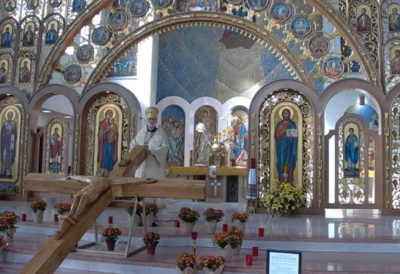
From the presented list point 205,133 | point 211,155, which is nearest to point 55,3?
point 211,155

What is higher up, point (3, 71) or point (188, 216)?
point (3, 71)

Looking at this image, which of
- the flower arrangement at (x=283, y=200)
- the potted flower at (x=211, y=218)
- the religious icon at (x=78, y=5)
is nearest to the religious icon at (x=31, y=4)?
the religious icon at (x=78, y=5)

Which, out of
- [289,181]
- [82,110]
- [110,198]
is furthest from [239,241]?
[82,110]

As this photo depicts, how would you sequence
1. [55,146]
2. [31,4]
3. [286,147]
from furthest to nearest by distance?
[31,4], [55,146], [286,147]

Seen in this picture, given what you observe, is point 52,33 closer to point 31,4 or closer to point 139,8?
point 31,4

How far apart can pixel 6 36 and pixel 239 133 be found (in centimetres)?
823

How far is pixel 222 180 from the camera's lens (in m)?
13.2

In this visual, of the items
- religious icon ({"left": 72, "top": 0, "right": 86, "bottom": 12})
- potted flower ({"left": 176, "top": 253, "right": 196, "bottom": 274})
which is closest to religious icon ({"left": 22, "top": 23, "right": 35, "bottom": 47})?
religious icon ({"left": 72, "top": 0, "right": 86, "bottom": 12})

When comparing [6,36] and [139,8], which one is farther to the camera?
[6,36]

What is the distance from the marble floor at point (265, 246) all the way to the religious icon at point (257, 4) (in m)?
4.71

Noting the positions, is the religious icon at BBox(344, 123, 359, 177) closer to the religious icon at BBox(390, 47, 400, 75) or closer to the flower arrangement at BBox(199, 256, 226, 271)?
the religious icon at BBox(390, 47, 400, 75)

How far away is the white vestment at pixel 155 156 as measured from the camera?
7.02 metres

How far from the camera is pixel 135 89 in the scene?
16.3 metres

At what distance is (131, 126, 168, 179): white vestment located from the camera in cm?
702
